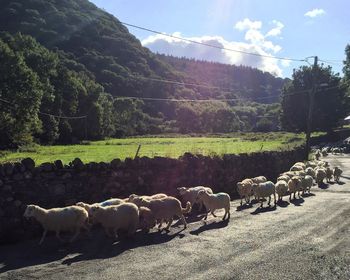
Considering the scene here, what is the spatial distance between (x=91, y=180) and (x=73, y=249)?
375 cm

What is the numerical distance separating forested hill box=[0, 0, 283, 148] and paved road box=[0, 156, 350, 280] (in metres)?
36.7

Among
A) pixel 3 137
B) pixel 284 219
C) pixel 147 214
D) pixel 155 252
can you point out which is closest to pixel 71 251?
pixel 155 252

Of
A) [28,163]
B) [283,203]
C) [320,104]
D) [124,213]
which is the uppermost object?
[320,104]

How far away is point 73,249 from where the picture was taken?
10633 mm

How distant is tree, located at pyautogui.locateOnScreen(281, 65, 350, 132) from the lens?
73.1 metres

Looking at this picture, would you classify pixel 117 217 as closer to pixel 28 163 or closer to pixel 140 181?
pixel 28 163

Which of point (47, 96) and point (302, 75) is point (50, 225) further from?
point (302, 75)

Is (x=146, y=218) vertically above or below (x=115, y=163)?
below

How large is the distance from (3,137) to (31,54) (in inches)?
576

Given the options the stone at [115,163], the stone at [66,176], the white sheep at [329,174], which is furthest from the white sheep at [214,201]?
the white sheep at [329,174]

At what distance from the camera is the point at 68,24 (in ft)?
399

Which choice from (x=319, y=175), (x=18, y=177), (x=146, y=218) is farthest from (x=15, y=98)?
(x=146, y=218)

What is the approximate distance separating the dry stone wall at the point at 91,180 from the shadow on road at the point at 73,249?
1.10 m

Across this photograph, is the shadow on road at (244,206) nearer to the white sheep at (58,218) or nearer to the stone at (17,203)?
the white sheep at (58,218)
